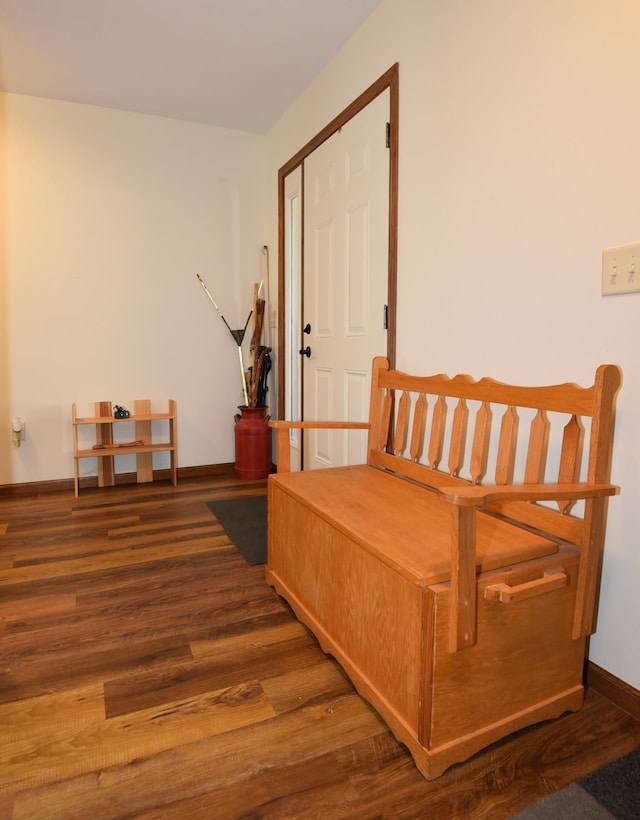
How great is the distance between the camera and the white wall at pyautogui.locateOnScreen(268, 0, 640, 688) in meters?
1.41

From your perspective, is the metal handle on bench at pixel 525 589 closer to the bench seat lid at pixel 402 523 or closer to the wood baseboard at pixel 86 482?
the bench seat lid at pixel 402 523

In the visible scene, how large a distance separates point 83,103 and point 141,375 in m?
1.79

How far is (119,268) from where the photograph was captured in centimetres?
369

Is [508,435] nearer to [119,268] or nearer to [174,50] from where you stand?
[174,50]

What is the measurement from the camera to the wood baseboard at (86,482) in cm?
352

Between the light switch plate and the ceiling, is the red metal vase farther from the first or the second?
the light switch plate

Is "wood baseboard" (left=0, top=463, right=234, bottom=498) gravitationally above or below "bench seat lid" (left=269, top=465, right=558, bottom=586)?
below

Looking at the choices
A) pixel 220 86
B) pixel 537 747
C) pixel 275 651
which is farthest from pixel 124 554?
pixel 220 86

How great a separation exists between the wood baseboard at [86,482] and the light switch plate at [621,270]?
317 centimetres

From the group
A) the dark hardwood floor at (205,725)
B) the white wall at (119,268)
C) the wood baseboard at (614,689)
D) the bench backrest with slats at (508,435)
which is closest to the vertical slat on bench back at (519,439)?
the bench backrest with slats at (508,435)

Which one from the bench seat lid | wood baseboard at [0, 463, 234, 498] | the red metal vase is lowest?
wood baseboard at [0, 463, 234, 498]

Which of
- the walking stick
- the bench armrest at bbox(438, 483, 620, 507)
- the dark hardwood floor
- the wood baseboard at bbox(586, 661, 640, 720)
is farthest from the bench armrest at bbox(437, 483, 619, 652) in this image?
the walking stick

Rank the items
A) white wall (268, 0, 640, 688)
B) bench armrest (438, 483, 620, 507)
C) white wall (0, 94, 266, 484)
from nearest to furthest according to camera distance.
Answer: bench armrest (438, 483, 620, 507) → white wall (268, 0, 640, 688) → white wall (0, 94, 266, 484)

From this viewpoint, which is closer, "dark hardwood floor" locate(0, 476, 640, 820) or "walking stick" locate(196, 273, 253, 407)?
"dark hardwood floor" locate(0, 476, 640, 820)
